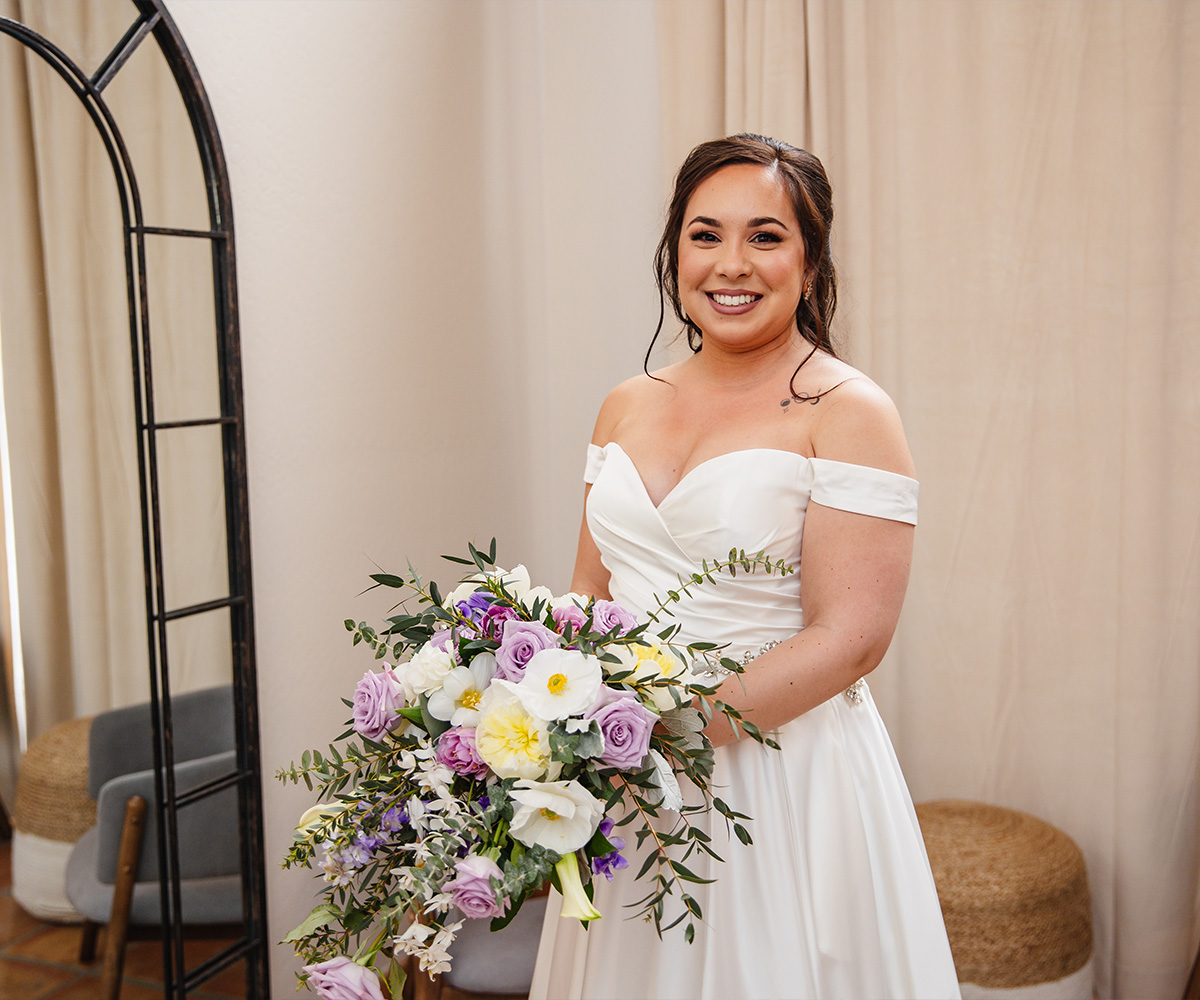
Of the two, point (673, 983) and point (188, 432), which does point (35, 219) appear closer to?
point (188, 432)

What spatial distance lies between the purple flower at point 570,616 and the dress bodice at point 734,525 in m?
0.25

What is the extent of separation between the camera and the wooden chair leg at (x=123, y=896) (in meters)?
1.75

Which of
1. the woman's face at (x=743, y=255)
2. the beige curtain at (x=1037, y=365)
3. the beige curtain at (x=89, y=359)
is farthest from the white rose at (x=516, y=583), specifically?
the beige curtain at (x=1037, y=365)

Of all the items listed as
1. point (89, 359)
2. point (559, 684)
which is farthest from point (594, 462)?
point (89, 359)

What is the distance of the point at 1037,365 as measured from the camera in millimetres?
2615

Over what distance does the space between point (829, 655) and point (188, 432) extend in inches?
46.6

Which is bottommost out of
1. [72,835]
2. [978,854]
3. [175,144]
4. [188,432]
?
[978,854]

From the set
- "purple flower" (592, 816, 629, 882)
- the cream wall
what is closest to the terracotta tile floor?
the cream wall

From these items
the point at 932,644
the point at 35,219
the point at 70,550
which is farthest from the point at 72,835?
the point at 932,644

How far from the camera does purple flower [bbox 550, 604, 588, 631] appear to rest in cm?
119

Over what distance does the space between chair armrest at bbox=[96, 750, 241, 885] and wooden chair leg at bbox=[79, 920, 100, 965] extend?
7cm

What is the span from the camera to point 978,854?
240 centimetres

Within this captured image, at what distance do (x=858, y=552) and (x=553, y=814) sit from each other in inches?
20.9

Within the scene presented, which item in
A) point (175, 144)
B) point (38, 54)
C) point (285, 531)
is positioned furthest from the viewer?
point (285, 531)
